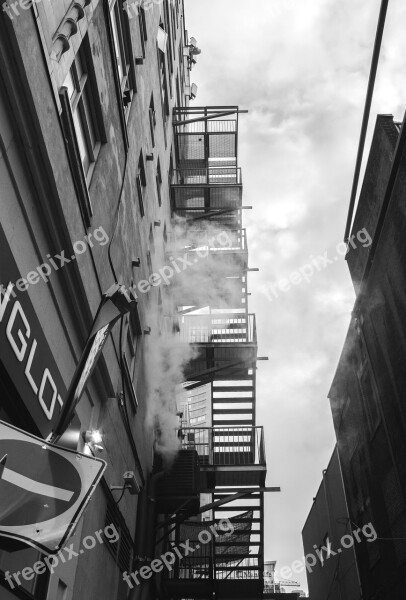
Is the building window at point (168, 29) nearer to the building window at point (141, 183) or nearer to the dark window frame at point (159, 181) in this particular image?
the dark window frame at point (159, 181)

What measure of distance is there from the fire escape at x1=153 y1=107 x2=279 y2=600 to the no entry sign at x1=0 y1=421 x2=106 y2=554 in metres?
8.55

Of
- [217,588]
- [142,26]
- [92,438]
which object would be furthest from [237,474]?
[142,26]

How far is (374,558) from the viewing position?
45.6 feet

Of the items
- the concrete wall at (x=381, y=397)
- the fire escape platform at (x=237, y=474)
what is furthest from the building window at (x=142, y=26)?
the fire escape platform at (x=237, y=474)

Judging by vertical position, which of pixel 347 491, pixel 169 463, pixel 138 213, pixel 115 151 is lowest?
pixel 169 463

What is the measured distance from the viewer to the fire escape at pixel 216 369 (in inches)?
492

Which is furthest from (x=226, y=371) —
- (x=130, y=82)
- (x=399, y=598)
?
(x=130, y=82)

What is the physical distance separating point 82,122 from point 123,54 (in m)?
3.57

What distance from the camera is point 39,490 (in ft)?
10.3

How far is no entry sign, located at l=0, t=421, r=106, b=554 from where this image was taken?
9.71 feet

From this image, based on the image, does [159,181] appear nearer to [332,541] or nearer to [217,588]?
[217,588]

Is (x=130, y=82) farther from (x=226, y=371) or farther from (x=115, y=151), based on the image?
(x=226, y=371)

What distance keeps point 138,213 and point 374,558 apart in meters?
11.7

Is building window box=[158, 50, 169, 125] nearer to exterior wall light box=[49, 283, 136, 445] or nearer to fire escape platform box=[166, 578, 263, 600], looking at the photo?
exterior wall light box=[49, 283, 136, 445]
